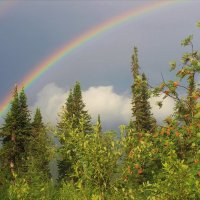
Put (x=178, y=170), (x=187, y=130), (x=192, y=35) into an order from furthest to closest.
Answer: (x=192, y=35) < (x=187, y=130) < (x=178, y=170)

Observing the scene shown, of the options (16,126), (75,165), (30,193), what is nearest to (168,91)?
(75,165)

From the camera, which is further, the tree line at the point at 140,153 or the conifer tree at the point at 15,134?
the conifer tree at the point at 15,134

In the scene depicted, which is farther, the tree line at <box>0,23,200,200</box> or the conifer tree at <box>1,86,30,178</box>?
the conifer tree at <box>1,86,30,178</box>

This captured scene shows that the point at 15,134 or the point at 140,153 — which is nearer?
the point at 140,153

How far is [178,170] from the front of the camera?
636 centimetres

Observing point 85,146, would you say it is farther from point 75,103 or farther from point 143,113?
point 75,103

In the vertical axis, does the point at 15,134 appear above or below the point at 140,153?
above

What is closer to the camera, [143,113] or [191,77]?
[191,77]

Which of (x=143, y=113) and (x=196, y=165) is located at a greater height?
(x=143, y=113)

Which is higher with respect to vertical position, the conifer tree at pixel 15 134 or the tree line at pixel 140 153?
the conifer tree at pixel 15 134

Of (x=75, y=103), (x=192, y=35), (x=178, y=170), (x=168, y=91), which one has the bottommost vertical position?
(x=178, y=170)

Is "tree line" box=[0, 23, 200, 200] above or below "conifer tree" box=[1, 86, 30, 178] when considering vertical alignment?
below

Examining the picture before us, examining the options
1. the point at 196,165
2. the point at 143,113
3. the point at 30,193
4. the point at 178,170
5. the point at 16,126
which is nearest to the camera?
the point at 178,170

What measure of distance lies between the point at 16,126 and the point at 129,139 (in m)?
43.4
